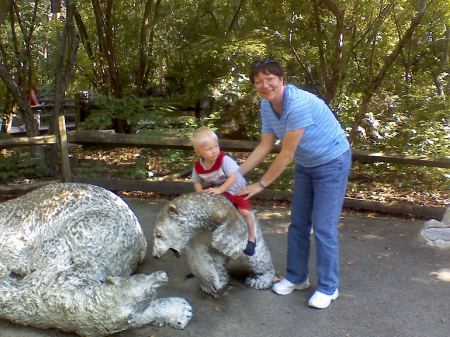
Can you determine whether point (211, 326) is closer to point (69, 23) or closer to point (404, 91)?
point (69, 23)

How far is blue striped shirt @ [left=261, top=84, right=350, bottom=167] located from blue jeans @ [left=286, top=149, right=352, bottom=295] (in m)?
0.08

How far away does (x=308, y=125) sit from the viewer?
122 inches

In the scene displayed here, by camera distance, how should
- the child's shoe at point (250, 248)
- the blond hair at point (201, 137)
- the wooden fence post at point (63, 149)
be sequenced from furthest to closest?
the wooden fence post at point (63, 149)
the child's shoe at point (250, 248)
the blond hair at point (201, 137)

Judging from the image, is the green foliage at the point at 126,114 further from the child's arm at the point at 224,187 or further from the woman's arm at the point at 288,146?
the woman's arm at the point at 288,146

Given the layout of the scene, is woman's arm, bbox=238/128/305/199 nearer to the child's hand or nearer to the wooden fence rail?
the child's hand

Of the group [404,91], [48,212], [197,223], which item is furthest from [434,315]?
[404,91]

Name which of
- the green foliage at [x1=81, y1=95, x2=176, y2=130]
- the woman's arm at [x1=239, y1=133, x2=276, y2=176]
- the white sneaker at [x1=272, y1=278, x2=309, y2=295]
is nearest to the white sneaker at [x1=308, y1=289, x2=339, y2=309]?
the white sneaker at [x1=272, y1=278, x2=309, y2=295]

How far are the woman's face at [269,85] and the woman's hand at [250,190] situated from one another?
58cm

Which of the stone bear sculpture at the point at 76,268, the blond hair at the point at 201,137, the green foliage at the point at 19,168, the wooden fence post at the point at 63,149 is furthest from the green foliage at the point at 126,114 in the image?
the blond hair at the point at 201,137

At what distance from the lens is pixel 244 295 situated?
11.9 ft

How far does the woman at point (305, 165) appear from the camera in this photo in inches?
121

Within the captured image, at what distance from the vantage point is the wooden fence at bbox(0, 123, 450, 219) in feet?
19.5

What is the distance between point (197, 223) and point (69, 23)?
5487mm

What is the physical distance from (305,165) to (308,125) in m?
0.37
